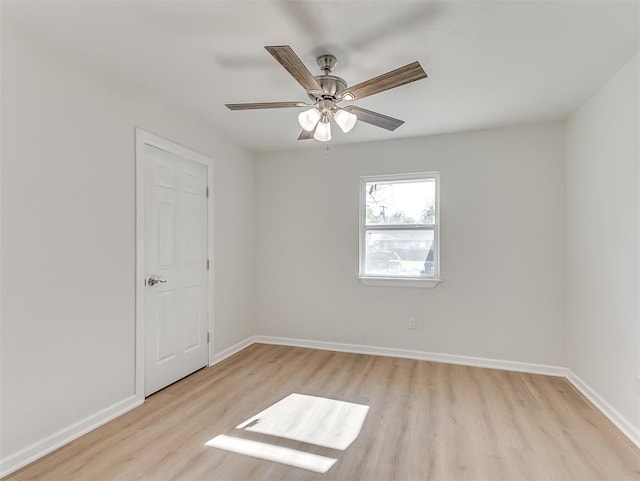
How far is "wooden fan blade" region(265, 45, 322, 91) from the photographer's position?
1582 mm

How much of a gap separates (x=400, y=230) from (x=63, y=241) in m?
3.09

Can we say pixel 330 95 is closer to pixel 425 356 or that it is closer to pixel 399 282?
pixel 399 282

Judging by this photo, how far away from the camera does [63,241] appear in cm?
218

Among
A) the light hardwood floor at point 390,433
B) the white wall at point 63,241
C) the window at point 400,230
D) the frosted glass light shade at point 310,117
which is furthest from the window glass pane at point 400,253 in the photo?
the white wall at point 63,241

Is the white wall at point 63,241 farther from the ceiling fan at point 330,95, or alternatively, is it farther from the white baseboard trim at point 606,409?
the white baseboard trim at point 606,409

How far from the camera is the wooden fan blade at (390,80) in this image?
5.72ft

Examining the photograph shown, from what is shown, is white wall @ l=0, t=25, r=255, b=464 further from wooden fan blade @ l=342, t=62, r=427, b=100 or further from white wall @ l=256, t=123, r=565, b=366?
white wall @ l=256, t=123, r=565, b=366

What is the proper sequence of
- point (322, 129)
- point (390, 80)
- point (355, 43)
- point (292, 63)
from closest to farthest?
1. point (292, 63)
2. point (390, 80)
3. point (355, 43)
4. point (322, 129)

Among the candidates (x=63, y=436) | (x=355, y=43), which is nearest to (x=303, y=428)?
(x=63, y=436)

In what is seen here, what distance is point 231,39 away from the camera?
6.57 ft

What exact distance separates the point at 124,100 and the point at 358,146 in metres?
→ 2.41

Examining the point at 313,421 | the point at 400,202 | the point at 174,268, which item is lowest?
the point at 313,421

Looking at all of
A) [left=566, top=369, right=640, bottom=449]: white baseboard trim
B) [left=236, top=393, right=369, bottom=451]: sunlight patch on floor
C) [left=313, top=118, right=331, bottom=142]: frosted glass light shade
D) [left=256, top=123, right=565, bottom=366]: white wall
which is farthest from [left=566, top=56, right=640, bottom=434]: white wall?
[left=313, top=118, right=331, bottom=142]: frosted glass light shade

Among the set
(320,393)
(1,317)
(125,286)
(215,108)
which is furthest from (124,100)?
(320,393)
